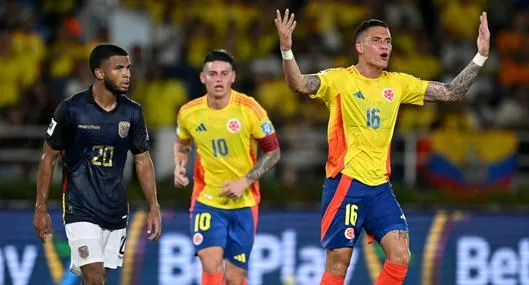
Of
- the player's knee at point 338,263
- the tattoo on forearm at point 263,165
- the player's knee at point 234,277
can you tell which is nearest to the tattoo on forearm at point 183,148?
the tattoo on forearm at point 263,165

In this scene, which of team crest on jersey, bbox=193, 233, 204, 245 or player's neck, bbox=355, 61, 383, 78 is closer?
player's neck, bbox=355, 61, 383, 78

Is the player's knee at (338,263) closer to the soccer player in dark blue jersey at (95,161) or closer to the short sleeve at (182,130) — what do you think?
the soccer player in dark blue jersey at (95,161)

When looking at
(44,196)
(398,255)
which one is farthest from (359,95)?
(44,196)

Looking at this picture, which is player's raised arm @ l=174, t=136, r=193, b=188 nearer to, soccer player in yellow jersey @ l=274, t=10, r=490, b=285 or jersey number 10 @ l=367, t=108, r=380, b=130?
soccer player in yellow jersey @ l=274, t=10, r=490, b=285

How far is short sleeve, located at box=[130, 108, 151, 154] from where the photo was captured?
12.2 meters

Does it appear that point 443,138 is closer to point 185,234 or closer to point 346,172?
point 185,234

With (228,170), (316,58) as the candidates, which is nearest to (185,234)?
(228,170)

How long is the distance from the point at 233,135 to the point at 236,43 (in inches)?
279

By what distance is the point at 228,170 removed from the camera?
13422mm

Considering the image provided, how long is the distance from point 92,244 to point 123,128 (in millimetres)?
→ 1007

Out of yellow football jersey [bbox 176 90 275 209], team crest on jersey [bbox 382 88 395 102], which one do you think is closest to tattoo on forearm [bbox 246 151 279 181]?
yellow football jersey [bbox 176 90 275 209]

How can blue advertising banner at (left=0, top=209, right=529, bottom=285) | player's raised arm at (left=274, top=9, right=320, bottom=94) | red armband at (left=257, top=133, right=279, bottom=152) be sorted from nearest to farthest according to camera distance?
player's raised arm at (left=274, top=9, right=320, bottom=94) < red armband at (left=257, top=133, right=279, bottom=152) < blue advertising banner at (left=0, top=209, right=529, bottom=285)

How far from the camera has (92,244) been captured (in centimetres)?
1199

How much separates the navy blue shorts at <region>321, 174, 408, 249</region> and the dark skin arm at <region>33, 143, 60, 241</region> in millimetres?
2377
